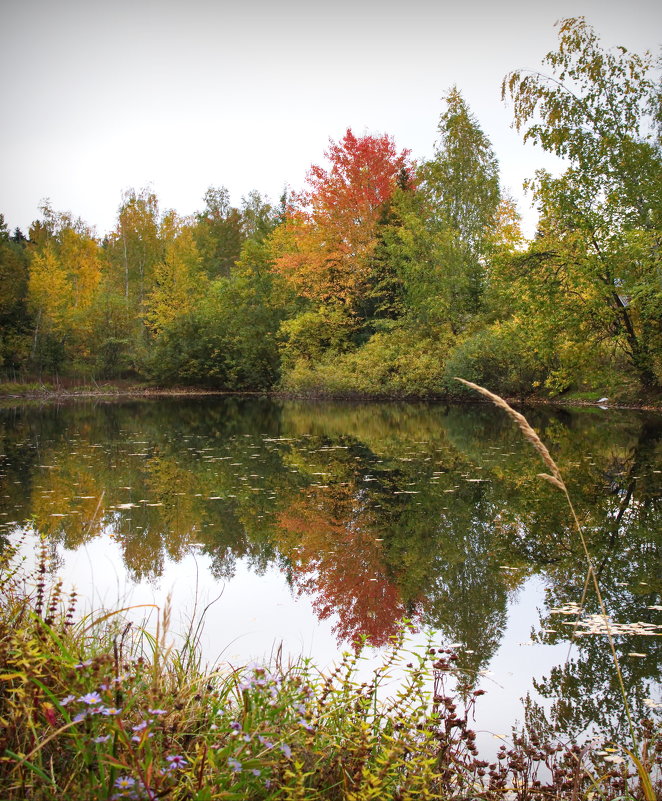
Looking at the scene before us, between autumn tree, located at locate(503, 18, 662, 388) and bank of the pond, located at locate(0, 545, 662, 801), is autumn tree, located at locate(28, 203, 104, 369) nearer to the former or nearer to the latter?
autumn tree, located at locate(503, 18, 662, 388)

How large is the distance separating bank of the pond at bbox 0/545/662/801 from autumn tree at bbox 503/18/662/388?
16.2 meters

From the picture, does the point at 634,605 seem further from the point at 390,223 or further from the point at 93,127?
the point at 93,127

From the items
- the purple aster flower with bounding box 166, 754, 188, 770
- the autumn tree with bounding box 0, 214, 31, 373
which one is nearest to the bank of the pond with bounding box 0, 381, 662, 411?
the autumn tree with bounding box 0, 214, 31, 373

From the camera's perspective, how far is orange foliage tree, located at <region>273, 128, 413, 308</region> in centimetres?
3334

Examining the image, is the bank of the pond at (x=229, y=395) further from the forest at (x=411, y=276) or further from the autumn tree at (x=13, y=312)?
the autumn tree at (x=13, y=312)

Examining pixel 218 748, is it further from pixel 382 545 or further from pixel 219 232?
pixel 219 232

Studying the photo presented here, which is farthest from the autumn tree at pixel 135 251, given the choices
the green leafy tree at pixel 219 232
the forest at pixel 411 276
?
the green leafy tree at pixel 219 232

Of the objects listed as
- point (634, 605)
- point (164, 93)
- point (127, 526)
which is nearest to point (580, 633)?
point (634, 605)

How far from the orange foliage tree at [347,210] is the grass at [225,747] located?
31491mm

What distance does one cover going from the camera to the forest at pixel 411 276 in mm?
18266

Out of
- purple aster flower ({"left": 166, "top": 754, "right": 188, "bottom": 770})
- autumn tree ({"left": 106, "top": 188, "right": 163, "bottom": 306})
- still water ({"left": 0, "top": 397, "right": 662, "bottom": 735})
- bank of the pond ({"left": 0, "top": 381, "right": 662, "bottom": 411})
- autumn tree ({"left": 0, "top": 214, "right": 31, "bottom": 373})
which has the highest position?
autumn tree ({"left": 106, "top": 188, "right": 163, "bottom": 306})

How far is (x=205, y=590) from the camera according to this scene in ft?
19.2

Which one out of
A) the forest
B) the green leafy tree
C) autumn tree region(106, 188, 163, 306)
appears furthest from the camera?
the green leafy tree

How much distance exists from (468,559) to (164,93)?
38867mm
